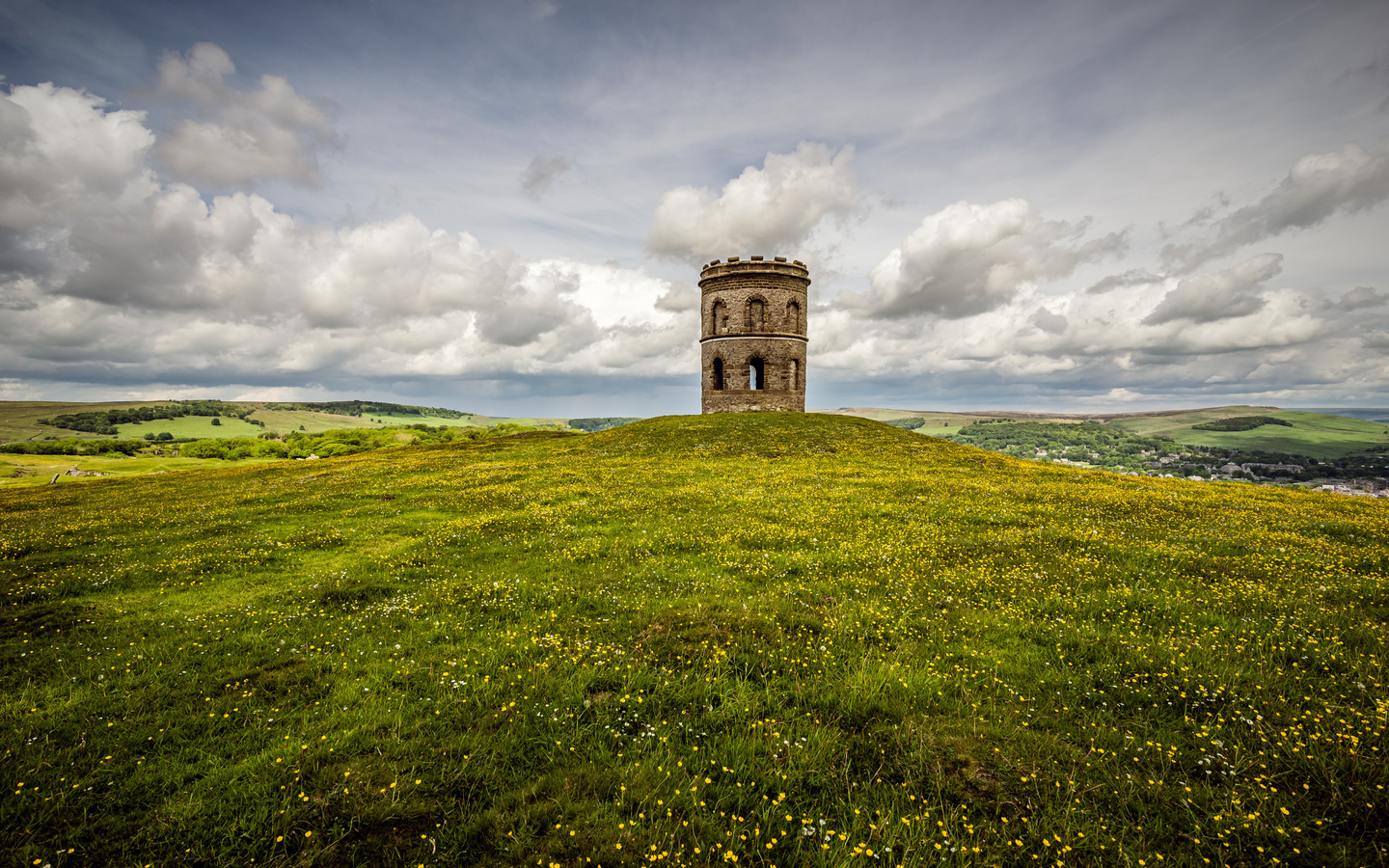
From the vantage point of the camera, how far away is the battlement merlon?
56.5 meters

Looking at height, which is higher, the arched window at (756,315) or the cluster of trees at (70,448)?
the arched window at (756,315)

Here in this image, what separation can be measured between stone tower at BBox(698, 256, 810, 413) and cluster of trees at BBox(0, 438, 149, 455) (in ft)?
323

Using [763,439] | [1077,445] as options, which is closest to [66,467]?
[763,439]

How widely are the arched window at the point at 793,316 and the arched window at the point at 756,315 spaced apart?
277 cm

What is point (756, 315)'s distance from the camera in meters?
57.8

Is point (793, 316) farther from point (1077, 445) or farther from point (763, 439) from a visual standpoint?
point (1077, 445)

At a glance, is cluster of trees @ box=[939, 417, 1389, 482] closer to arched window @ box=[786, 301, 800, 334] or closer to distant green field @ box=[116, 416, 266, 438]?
arched window @ box=[786, 301, 800, 334]

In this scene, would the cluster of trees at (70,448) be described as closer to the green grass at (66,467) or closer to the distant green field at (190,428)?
the green grass at (66,467)

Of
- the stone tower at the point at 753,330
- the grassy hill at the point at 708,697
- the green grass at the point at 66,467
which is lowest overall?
the green grass at the point at 66,467

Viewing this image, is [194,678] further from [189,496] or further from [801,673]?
[189,496]

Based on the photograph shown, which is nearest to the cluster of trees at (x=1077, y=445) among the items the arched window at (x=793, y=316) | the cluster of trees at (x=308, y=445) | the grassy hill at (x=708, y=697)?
the arched window at (x=793, y=316)

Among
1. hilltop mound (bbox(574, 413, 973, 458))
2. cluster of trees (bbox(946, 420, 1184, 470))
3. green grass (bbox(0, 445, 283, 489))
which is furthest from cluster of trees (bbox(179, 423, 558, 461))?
cluster of trees (bbox(946, 420, 1184, 470))

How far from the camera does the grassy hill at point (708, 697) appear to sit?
16.2ft

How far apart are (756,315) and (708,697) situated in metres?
53.8
